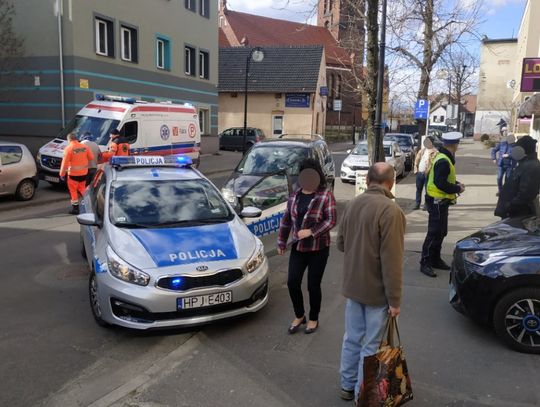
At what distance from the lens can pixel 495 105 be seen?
61.8 m

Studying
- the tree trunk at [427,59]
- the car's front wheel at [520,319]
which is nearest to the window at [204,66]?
the tree trunk at [427,59]

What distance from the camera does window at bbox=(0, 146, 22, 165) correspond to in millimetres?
11875

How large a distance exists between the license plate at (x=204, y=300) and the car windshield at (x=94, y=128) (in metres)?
11.5

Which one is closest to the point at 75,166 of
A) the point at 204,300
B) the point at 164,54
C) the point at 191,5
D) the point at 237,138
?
the point at 204,300

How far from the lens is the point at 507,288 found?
174 inches

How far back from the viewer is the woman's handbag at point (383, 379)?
3.20 metres

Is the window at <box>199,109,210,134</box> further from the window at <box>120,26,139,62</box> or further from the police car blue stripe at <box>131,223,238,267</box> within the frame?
the police car blue stripe at <box>131,223,238,267</box>

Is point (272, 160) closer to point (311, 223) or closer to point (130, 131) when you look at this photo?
point (311, 223)

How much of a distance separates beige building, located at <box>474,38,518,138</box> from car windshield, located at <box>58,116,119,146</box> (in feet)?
183

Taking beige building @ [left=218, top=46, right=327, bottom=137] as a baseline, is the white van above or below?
below

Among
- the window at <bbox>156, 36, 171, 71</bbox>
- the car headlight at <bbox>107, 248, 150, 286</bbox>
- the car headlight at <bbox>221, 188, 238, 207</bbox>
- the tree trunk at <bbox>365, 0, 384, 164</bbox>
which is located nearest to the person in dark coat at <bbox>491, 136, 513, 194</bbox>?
the tree trunk at <bbox>365, 0, 384, 164</bbox>

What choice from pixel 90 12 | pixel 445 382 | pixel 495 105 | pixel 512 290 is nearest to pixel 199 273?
pixel 445 382

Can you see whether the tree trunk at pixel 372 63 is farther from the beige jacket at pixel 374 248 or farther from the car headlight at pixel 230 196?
the beige jacket at pixel 374 248

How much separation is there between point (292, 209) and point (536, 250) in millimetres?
2169
